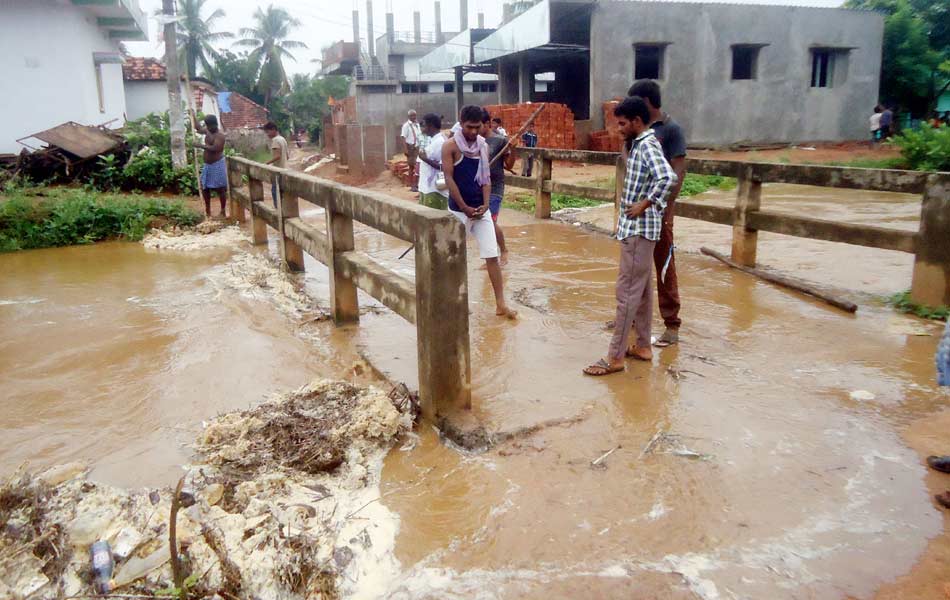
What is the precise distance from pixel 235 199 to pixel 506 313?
246 inches

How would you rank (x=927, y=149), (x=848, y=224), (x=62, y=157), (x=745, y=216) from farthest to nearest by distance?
(x=927, y=149) → (x=62, y=157) → (x=745, y=216) → (x=848, y=224)

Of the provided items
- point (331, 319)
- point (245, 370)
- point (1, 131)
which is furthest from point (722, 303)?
point (1, 131)

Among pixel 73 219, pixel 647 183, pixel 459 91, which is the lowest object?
pixel 73 219

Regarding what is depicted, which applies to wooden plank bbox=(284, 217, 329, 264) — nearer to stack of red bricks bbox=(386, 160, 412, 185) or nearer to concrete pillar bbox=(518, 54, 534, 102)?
stack of red bricks bbox=(386, 160, 412, 185)

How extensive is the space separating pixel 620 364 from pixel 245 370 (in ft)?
7.71

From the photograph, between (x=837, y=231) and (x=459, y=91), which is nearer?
(x=837, y=231)

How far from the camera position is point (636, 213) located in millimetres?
4066

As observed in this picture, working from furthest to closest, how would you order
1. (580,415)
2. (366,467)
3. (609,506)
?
(580,415), (366,467), (609,506)

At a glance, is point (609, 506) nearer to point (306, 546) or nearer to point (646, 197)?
point (306, 546)

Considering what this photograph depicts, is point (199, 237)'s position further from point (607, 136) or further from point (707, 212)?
point (607, 136)

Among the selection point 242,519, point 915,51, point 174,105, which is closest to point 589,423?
point 242,519

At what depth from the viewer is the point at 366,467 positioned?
10.8ft

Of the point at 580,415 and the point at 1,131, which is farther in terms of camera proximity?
the point at 1,131

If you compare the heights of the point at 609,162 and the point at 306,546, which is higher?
the point at 609,162
